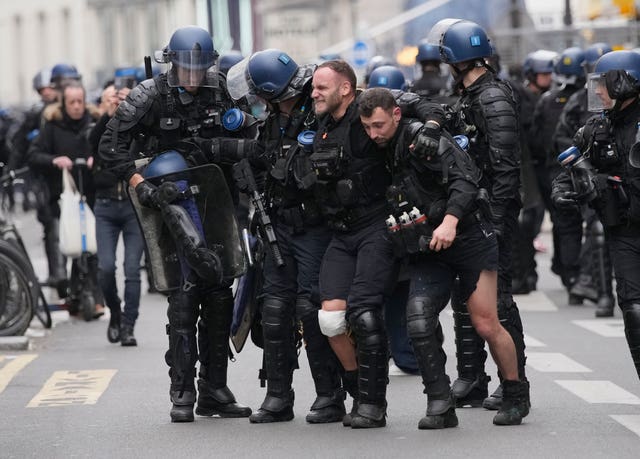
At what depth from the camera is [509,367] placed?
28.6ft

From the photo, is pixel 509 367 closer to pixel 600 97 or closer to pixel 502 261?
pixel 502 261

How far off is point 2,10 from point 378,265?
382 ft

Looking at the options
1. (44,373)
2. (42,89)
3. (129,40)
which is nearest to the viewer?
(44,373)

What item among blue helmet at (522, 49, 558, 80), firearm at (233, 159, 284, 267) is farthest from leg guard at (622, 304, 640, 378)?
blue helmet at (522, 49, 558, 80)

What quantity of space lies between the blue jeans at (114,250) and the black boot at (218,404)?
359 cm

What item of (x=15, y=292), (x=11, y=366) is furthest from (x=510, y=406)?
(x=15, y=292)

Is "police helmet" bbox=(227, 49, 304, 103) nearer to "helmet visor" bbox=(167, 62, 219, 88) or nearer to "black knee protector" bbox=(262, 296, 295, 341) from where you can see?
"helmet visor" bbox=(167, 62, 219, 88)

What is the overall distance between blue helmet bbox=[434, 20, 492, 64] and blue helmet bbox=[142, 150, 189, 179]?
143 centimetres

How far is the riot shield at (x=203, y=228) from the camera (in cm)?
928

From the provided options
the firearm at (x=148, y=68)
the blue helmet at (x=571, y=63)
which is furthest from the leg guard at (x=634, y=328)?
the blue helmet at (x=571, y=63)

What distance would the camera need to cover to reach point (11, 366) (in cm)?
1196

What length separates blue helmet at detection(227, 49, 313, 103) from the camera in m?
8.84

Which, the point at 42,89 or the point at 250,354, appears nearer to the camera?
the point at 250,354

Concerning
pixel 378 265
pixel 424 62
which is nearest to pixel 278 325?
pixel 378 265
